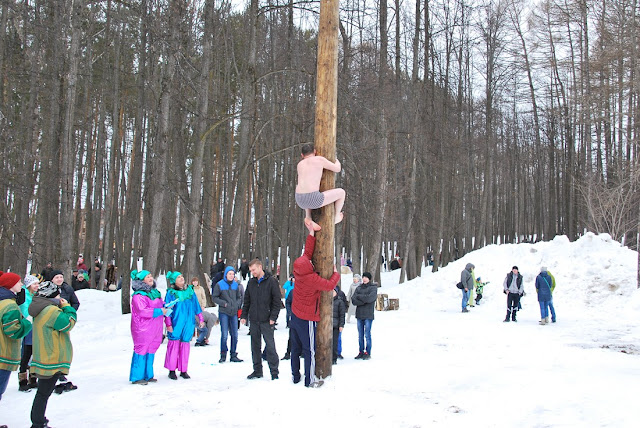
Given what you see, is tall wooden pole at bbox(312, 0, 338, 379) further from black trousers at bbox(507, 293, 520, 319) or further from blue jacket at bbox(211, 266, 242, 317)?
black trousers at bbox(507, 293, 520, 319)

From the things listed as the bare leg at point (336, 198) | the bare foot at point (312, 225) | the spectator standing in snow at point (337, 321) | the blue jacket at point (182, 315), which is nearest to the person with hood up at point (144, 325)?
the blue jacket at point (182, 315)

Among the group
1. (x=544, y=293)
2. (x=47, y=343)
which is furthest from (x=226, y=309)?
(x=544, y=293)

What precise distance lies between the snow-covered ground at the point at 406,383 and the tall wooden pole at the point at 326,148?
573mm

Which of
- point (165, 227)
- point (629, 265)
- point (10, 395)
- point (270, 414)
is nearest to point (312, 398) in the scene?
point (270, 414)

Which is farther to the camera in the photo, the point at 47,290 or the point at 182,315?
the point at 182,315

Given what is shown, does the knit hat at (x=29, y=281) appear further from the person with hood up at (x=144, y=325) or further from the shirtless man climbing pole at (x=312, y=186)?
the shirtless man climbing pole at (x=312, y=186)

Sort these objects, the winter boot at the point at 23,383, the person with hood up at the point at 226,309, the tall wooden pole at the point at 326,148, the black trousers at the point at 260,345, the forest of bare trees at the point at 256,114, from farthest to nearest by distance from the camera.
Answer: the forest of bare trees at the point at 256,114 → the person with hood up at the point at 226,309 → the black trousers at the point at 260,345 → the winter boot at the point at 23,383 → the tall wooden pole at the point at 326,148

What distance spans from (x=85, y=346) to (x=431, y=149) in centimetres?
2104

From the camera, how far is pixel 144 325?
7.47 metres

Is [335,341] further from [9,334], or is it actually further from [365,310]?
[9,334]

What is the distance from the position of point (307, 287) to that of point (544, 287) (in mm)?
11283

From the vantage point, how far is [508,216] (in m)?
48.6

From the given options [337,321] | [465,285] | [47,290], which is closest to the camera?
[47,290]

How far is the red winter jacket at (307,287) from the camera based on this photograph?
6621mm
